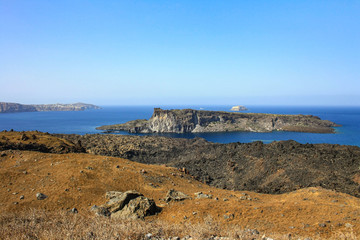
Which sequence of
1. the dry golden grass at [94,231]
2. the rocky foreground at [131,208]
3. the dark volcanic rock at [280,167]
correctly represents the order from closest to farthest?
the dry golden grass at [94,231], the rocky foreground at [131,208], the dark volcanic rock at [280,167]

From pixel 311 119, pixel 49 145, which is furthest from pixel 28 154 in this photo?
pixel 311 119

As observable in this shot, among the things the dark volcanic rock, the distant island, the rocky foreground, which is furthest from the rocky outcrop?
the distant island

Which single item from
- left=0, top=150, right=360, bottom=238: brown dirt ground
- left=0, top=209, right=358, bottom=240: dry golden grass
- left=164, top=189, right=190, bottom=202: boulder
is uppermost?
left=0, top=209, right=358, bottom=240: dry golden grass

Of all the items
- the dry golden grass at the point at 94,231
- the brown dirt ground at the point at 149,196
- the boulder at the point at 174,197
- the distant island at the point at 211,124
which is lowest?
the distant island at the point at 211,124

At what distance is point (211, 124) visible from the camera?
10625 centimetres

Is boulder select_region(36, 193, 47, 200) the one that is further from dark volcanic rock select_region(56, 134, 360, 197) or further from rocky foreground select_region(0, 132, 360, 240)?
dark volcanic rock select_region(56, 134, 360, 197)

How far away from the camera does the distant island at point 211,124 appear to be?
331ft

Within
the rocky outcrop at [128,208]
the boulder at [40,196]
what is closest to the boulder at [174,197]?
the rocky outcrop at [128,208]

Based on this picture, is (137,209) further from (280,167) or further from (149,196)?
(280,167)

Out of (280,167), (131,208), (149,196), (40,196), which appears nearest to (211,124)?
(280,167)

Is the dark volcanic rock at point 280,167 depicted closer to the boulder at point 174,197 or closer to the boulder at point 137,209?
the boulder at point 174,197

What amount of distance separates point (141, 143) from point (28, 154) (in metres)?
39.9

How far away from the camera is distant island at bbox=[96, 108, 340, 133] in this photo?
10100cm

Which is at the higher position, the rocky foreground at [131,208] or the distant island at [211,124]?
the rocky foreground at [131,208]
